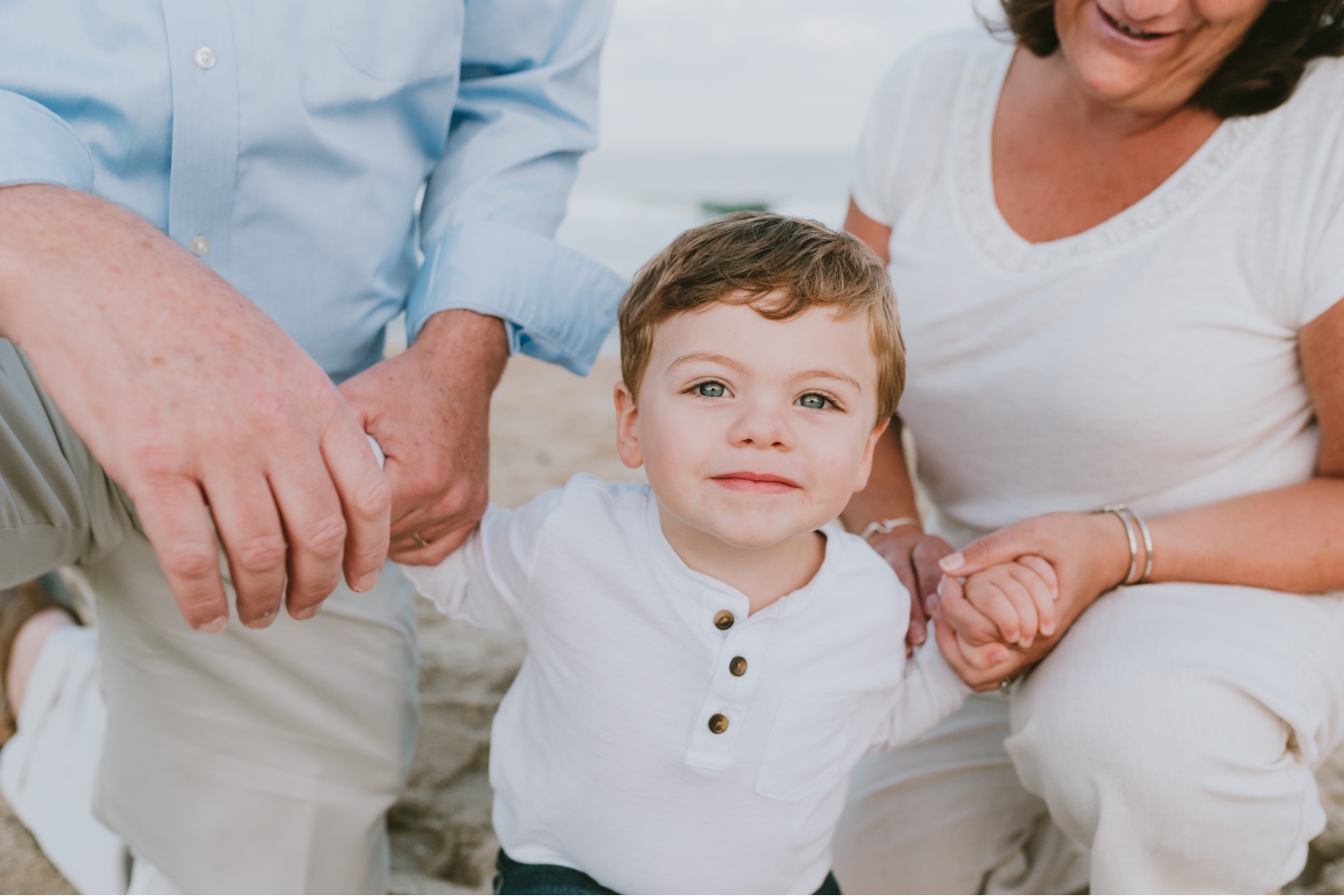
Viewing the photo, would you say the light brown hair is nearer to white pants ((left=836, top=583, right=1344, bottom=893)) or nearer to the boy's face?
the boy's face

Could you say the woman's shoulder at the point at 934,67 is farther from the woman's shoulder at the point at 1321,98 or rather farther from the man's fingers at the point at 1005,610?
the man's fingers at the point at 1005,610

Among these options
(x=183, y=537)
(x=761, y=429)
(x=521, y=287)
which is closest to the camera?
(x=183, y=537)

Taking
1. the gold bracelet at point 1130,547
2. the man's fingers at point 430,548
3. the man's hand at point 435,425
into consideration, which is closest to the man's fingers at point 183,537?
the man's hand at point 435,425

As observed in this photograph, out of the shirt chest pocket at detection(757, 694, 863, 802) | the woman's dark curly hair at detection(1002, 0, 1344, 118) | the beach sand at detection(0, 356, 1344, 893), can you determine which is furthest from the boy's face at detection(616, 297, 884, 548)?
the beach sand at detection(0, 356, 1344, 893)

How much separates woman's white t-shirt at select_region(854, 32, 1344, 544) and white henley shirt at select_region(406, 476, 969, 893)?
49cm

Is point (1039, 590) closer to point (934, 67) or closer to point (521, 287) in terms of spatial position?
point (521, 287)

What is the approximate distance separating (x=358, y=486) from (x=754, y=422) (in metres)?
0.48

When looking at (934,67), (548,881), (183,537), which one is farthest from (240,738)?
(934,67)

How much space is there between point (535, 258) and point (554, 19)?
0.48 m

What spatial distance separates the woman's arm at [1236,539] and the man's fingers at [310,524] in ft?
2.95

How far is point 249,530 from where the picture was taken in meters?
1.06

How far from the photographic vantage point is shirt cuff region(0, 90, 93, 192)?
1151 mm

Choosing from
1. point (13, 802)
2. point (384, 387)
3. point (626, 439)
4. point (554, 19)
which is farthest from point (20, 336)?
point (13, 802)

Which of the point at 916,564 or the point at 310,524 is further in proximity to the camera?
the point at 916,564
